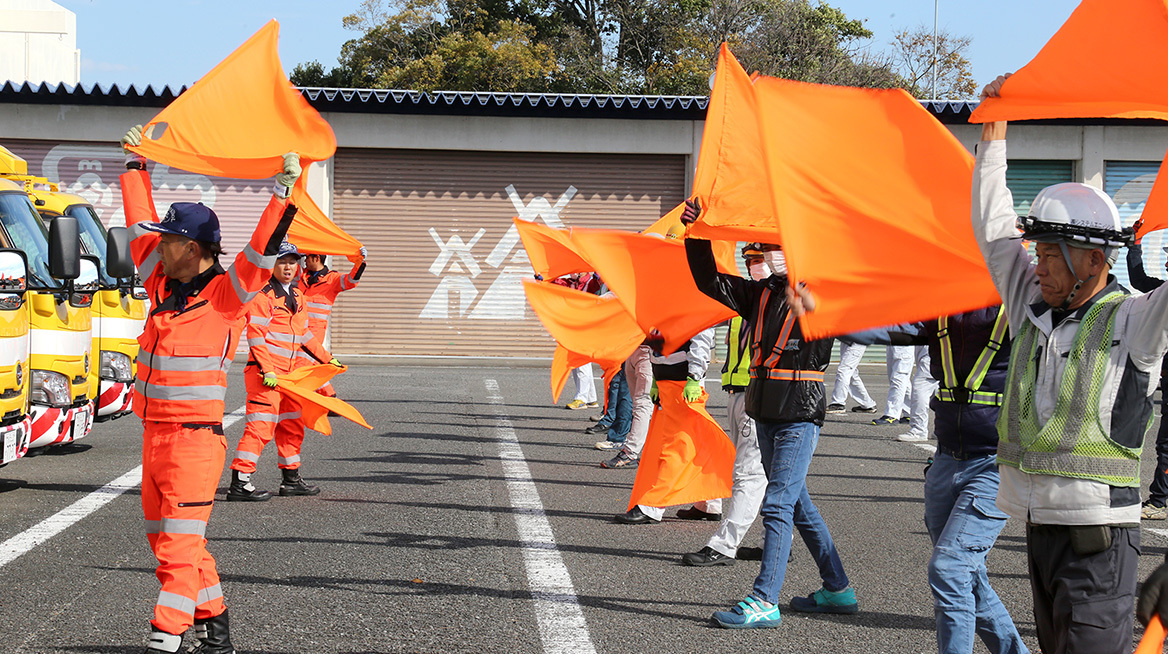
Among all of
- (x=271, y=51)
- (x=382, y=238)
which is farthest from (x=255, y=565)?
(x=382, y=238)

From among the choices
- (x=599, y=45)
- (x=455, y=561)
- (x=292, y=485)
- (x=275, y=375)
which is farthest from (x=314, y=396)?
(x=599, y=45)

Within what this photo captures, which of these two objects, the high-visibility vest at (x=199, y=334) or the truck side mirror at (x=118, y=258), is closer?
the high-visibility vest at (x=199, y=334)

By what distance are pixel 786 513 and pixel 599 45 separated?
119ft

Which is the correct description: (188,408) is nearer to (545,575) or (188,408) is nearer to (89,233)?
(545,575)

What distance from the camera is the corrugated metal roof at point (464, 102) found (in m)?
21.9

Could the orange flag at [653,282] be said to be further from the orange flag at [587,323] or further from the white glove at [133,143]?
the white glove at [133,143]

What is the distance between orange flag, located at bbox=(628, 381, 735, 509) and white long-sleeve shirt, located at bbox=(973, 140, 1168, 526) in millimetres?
4193

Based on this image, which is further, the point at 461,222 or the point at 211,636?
the point at 461,222

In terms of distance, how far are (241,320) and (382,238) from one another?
18506 millimetres

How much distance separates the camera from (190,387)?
479cm

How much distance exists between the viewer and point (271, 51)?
6.15 metres

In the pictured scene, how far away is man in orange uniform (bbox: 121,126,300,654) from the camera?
4.66m

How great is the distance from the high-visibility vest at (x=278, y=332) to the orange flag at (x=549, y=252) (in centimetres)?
191

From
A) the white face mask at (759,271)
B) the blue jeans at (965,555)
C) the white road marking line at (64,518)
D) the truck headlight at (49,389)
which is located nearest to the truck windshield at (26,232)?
the truck headlight at (49,389)
